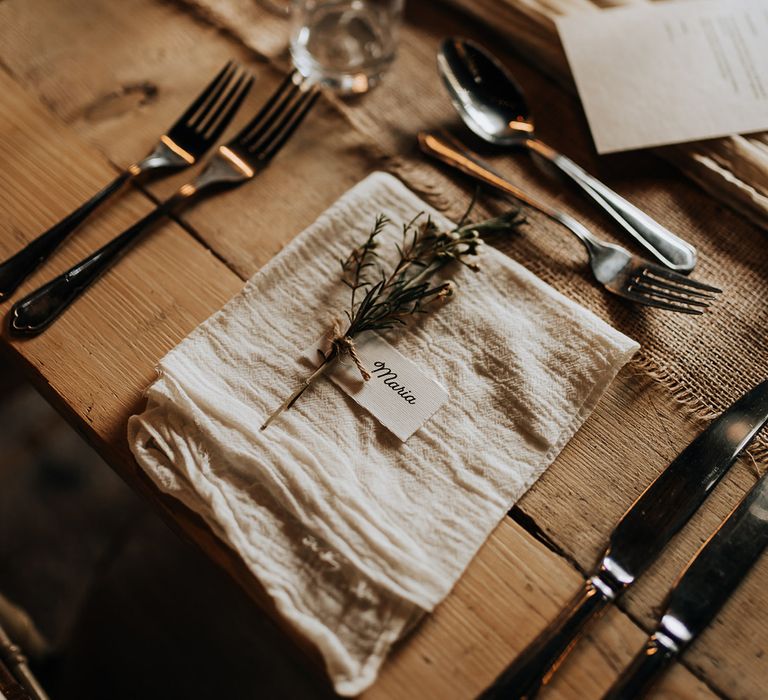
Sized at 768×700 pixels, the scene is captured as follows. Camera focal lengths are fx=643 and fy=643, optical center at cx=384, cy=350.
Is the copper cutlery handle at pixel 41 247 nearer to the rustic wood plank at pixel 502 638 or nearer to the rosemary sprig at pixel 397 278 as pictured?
the rosemary sprig at pixel 397 278

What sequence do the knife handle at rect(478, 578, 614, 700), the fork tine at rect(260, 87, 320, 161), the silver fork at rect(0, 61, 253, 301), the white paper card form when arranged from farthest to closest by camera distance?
the fork tine at rect(260, 87, 320, 161), the silver fork at rect(0, 61, 253, 301), the white paper card, the knife handle at rect(478, 578, 614, 700)

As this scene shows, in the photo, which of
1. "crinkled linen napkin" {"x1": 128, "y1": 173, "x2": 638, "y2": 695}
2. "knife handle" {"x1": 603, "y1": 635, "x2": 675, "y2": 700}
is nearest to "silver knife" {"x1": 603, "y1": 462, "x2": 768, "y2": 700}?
"knife handle" {"x1": 603, "y1": 635, "x2": 675, "y2": 700}

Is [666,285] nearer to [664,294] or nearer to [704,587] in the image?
[664,294]

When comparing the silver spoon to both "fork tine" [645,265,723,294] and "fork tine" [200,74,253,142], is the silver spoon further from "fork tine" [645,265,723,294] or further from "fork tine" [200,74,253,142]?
"fork tine" [200,74,253,142]

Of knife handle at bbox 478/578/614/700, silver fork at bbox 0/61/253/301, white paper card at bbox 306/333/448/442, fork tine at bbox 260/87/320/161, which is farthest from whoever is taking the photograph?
fork tine at bbox 260/87/320/161

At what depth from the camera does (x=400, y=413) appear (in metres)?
0.65

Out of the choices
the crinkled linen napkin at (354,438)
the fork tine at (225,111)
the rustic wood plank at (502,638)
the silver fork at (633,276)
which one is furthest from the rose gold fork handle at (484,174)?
the rustic wood plank at (502,638)

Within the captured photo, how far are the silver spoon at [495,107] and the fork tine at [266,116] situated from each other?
8.6 inches

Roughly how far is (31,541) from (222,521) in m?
0.90

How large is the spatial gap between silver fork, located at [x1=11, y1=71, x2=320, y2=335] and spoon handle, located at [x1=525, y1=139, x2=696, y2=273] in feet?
1.14

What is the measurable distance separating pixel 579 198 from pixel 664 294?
0.19 meters

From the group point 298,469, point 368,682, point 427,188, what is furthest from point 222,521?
point 427,188

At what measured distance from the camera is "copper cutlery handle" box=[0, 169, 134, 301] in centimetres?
73

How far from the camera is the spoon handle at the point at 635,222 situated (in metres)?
0.79
